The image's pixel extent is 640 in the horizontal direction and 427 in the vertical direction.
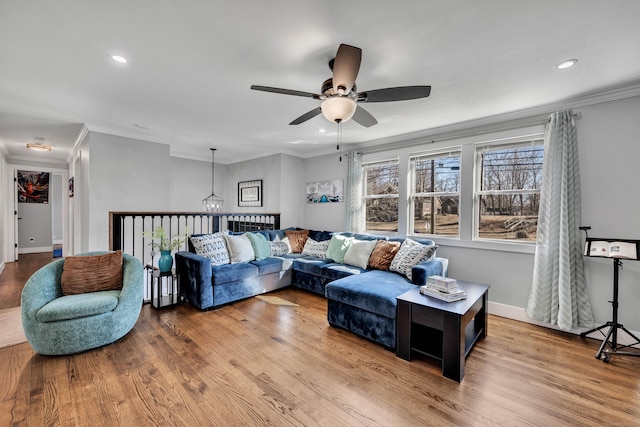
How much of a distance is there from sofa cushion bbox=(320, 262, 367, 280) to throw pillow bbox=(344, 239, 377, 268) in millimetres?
74

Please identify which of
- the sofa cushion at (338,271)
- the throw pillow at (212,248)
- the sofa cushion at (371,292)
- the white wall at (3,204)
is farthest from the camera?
the white wall at (3,204)

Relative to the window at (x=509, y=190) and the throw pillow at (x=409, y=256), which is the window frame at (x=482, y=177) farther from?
the throw pillow at (x=409, y=256)

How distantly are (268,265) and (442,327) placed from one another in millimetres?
2606

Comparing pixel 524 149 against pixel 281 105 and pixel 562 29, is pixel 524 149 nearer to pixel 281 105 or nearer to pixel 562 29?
pixel 562 29

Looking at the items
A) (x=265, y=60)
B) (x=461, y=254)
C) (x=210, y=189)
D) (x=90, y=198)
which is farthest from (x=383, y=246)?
(x=210, y=189)

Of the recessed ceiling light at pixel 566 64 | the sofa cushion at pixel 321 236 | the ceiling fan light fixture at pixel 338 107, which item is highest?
the recessed ceiling light at pixel 566 64

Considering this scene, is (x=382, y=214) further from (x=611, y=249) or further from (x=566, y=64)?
(x=566, y=64)

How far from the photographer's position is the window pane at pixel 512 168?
330cm

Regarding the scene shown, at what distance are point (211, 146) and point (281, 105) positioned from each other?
9.44 feet

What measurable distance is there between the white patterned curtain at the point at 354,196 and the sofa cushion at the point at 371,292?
1.69m

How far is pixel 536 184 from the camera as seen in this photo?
3271 millimetres

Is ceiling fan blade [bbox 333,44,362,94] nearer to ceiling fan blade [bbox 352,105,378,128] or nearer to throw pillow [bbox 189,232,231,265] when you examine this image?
ceiling fan blade [bbox 352,105,378,128]

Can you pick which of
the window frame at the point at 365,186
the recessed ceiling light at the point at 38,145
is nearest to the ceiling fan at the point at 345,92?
the window frame at the point at 365,186

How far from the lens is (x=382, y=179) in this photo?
4.73 meters
